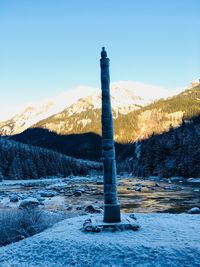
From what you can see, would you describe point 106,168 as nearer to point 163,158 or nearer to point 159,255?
point 159,255

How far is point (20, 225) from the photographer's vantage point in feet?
60.7

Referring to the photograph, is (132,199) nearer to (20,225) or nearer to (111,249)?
(20,225)

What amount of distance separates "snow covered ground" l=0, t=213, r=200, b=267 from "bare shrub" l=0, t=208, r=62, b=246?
9.10ft

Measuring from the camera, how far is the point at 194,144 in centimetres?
10394

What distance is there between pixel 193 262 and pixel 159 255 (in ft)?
3.43

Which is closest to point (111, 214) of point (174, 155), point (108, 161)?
point (108, 161)

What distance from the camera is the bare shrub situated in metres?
17.5

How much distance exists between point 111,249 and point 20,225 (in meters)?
7.44

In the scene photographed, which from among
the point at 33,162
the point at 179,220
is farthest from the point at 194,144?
the point at 179,220

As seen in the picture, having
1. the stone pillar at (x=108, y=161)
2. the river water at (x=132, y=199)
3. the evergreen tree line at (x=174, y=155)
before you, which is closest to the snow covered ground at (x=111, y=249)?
the stone pillar at (x=108, y=161)

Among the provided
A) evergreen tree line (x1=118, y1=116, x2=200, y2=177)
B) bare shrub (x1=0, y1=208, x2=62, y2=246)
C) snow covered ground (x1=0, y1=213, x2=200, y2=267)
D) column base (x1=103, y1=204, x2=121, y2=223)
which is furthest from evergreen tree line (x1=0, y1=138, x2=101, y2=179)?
snow covered ground (x1=0, y1=213, x2=200, y2=267)

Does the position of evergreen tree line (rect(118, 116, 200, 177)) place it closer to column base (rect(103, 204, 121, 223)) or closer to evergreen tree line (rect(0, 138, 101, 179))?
evergreen tree line (rect(0, 138, 101, 179))

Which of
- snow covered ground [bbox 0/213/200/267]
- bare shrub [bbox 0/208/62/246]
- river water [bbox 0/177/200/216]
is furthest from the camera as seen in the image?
river water [bbox 0/177/200/216]

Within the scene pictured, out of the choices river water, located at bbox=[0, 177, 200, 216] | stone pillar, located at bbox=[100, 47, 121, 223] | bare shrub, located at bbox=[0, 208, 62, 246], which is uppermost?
stone pillar, located at bbox=[100, 47, 121, 223]
